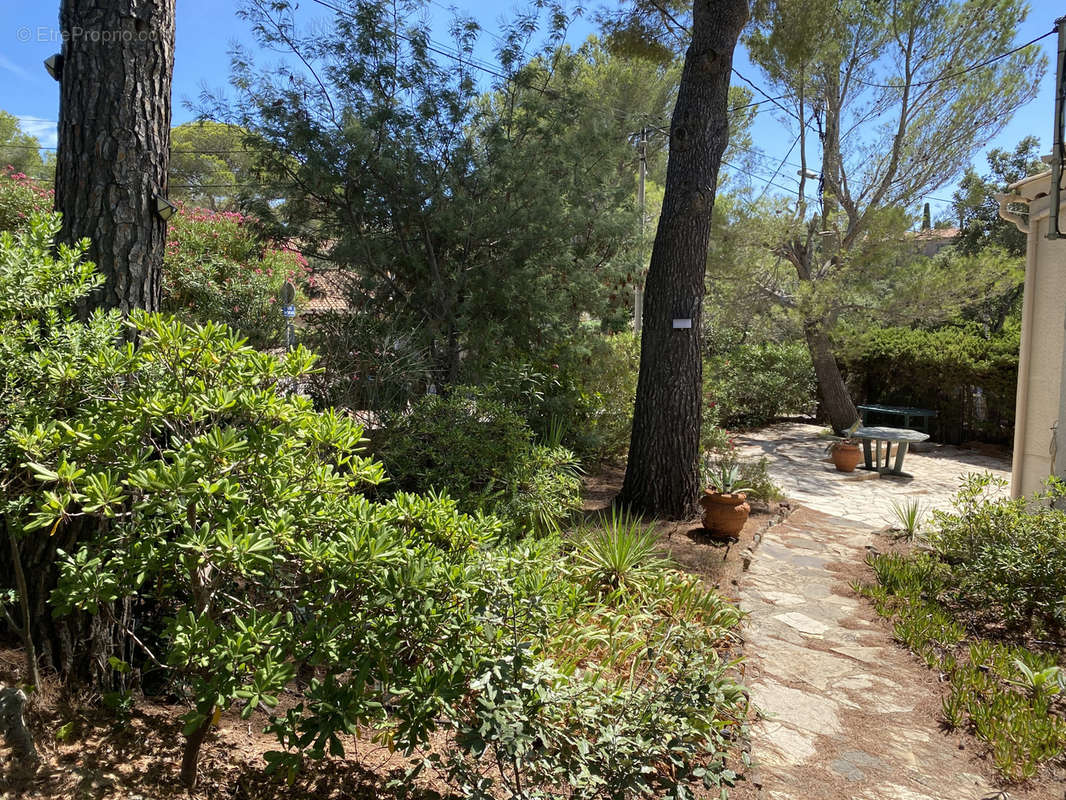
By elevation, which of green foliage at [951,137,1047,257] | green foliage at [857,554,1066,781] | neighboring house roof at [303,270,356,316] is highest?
green foliage at [951,137,1047,257]

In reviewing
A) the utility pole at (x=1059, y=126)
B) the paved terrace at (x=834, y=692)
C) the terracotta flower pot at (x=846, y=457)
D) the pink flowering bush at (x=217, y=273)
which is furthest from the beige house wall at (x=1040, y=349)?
the pink flowering bush at (x=217, y=273)

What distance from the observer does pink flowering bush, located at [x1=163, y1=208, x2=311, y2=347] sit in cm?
944

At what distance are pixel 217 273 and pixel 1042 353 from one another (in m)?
10.8

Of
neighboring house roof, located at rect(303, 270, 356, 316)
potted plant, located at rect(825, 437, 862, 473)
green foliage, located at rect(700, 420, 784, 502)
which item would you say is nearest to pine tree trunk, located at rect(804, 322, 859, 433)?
potted plant, located at rect(825, 437, 862, 473)

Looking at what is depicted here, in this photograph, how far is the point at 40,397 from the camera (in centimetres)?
221

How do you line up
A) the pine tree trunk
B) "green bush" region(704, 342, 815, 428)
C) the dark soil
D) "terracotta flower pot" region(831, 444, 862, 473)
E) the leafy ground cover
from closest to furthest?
the leafy ground cover, the dark soil, "terracotta flower pot" region(831, 444, 862, 473), the pine tree trunk, "green bush" region(704, 342, 815, 428)

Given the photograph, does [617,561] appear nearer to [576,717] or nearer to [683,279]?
[576,717]

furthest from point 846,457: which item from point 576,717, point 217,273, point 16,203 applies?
point 16,203

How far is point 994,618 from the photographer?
4145mm

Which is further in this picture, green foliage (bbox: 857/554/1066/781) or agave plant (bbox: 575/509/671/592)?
agave plant (bbox: 575/509/671/592)

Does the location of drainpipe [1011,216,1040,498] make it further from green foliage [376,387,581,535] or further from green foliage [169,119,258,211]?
green foliage [169,119,258,211]

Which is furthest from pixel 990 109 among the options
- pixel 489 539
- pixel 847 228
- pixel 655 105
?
pixel 489 539

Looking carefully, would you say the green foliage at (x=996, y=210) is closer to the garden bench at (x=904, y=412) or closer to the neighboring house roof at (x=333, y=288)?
the garden bench at (x=904, y=412)

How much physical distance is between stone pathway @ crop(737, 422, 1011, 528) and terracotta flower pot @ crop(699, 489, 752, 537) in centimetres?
207
